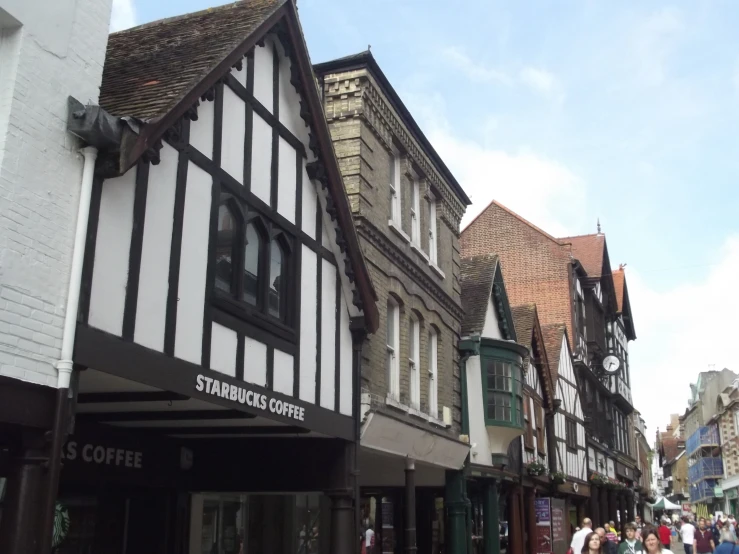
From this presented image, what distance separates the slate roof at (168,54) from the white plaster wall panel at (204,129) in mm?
480

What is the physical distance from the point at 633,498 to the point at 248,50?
41.9 m

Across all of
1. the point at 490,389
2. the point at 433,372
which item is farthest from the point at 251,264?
the point at 490,389

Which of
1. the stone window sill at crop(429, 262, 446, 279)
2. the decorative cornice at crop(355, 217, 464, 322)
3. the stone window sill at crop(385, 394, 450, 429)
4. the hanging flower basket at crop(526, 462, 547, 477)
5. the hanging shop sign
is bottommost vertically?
the hanging shop sign

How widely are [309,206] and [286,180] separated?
0.70 metres

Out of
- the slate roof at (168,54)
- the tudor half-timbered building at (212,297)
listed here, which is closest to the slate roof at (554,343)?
the tudor half-timbered building at (212,297)

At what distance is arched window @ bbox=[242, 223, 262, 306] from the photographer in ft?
30.4

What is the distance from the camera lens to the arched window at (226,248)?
343 inches

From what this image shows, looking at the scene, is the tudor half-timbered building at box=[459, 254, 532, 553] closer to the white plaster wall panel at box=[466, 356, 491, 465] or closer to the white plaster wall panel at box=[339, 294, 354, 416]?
the white plaster wall panel at box=[466, 356, 491, 465]

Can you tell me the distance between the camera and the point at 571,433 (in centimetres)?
2998

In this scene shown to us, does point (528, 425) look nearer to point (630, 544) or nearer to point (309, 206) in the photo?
point (630, 544)

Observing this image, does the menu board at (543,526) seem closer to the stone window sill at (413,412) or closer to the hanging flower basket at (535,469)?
the hanging flower basket at (535,469)

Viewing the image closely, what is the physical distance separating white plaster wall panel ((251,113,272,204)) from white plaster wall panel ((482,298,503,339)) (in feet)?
33.6

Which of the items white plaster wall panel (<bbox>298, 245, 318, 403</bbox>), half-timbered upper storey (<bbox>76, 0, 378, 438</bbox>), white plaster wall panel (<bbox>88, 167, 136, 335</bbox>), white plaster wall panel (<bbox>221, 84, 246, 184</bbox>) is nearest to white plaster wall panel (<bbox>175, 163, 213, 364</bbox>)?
half-timbered upper storey (<bbox>76, 0, 378, 438</bbox>)

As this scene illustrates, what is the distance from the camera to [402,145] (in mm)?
15531
